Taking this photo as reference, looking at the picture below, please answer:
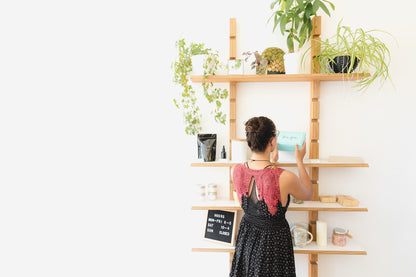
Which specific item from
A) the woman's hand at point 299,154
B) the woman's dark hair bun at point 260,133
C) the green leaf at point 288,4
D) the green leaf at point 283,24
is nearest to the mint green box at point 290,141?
the woman's hand at point 299,154

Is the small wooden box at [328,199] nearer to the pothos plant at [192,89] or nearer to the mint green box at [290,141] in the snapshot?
the mint green box at [290,141]

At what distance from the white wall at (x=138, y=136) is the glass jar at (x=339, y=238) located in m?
0.14

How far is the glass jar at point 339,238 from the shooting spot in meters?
1.76

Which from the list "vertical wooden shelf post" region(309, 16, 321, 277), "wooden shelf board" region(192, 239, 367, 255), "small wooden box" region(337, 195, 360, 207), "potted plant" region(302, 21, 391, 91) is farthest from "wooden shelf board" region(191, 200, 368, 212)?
"potted plant" region(302, 21, 391, 91)

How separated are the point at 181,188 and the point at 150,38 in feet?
3.83

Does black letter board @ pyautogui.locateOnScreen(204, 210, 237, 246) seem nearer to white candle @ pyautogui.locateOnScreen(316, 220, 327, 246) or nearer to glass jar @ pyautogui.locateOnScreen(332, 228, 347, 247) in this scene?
white candle @ pyautogui.locateOnScreen(316, 220, 327, 246)

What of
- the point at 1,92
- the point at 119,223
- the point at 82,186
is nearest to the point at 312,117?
the point at 119,223

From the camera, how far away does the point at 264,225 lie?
142 cm

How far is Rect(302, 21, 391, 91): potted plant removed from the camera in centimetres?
163

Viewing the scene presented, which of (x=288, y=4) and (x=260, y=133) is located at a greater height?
(x=288, y=4)

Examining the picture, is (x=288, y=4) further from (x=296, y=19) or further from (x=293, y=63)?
(x=293, y=63)

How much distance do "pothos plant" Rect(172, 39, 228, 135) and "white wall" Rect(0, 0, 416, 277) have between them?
0.32 ft

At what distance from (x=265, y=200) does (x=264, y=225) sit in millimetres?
→ 167

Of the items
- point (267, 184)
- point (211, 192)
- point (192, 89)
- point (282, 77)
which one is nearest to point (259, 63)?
point (282, 77)
